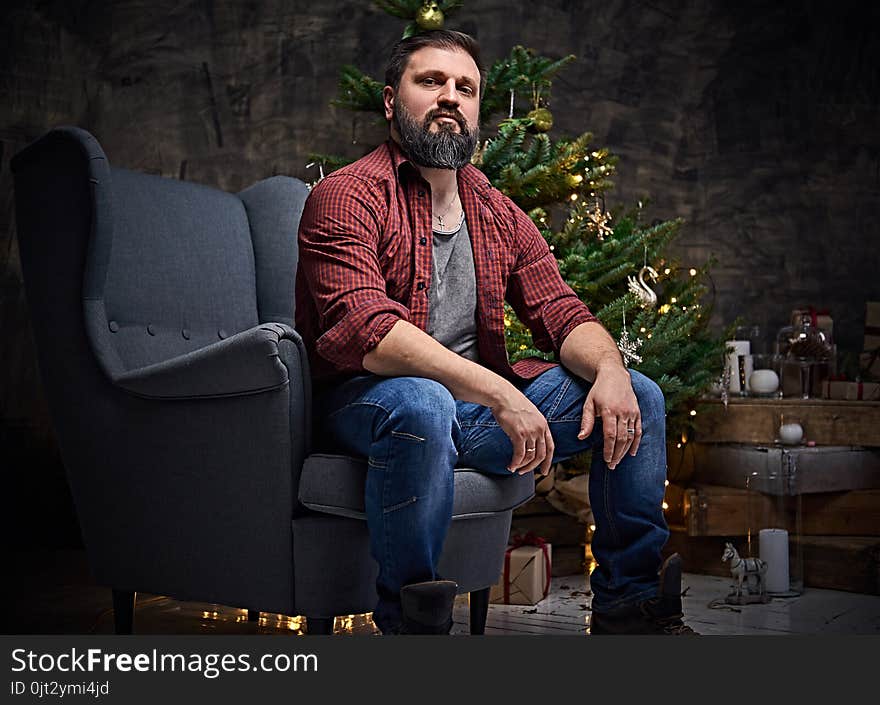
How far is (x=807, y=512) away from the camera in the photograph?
301cm

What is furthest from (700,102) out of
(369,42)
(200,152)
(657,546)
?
(657,546)

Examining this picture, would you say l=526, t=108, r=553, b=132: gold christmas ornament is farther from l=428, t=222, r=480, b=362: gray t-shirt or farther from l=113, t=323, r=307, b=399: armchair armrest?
l=113, t=323, r=307, b=399: armchair armrest

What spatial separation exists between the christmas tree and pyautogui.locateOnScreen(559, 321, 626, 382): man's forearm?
90cm

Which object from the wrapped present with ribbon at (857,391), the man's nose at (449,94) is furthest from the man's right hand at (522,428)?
the wrapped present with ribbon at (857,391)

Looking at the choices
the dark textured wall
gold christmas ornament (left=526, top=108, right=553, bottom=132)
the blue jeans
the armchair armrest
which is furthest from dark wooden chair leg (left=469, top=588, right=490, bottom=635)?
the dark textured wall

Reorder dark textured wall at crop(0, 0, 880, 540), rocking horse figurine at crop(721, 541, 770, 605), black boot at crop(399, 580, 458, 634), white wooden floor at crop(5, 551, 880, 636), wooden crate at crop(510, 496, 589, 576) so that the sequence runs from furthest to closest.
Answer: dark textured wall at crop(0, 0, 880, 540) < wooden crate at crop(510, 496, 589, 576) < rocking horse figurine at crop(721, 541, 770, 605) < white wooden floor at crop(5, 551, 880, 636) < black boot at crop(399, 580, 458, 634)

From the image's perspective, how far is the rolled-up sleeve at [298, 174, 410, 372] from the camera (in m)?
1.68

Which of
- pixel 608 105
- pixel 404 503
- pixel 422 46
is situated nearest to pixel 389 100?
pixel 422 46

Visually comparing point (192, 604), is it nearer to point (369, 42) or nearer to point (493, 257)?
point (493, 257)

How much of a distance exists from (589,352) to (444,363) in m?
0.33

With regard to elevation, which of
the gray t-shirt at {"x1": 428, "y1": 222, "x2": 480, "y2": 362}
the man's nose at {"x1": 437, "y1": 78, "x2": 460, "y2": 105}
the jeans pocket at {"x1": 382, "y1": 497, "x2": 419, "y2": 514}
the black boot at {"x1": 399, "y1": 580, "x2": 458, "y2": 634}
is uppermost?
the man's nose at {"x1": 437, "y1": 78, "x2": 460, "y2": 105}

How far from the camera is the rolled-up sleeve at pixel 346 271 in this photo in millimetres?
1683

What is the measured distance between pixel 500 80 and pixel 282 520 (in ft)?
5.87

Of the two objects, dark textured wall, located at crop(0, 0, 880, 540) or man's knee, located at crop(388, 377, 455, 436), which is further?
dark textured wall, located at crop(0, 0, 880, 540)
